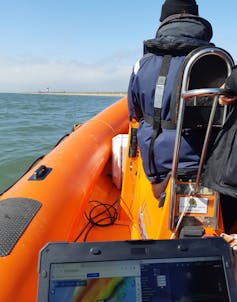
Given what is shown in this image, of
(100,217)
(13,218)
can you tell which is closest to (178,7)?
(13,218)

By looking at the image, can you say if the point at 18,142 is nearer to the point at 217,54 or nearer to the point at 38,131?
the point at 38,131

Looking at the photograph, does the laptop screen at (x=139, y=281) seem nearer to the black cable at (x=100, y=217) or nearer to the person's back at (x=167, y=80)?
the person's back at (x=167, y=80)

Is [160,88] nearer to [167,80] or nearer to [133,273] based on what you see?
[167,80]

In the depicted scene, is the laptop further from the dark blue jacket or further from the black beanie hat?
the black beanie hat

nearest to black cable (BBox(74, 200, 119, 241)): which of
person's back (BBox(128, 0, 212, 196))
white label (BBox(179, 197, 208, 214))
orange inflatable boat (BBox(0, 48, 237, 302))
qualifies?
orange inflatable boat (BBox(0, 48, 237, 302))

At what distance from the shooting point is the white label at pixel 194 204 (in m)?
1.48

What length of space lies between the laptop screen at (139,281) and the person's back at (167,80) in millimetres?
711

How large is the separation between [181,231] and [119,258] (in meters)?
0.71

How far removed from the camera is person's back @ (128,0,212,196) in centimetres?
146

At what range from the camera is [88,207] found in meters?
2.81

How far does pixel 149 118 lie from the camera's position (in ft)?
5.37

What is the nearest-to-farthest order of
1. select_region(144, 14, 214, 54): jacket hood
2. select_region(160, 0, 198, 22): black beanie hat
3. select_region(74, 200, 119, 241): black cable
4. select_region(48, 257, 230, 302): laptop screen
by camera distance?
1. select_region(48, 257, 230, 302): laptop screen
2. select_region(144, 14, 214, 54): jacket hood
3. select_region(160, 0, 198, 22): black beanie hat
4. select_region(74, 200, 119, 241): black cable

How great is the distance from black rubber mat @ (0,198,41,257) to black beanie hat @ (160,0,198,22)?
124cm

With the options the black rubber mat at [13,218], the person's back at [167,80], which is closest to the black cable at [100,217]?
the black rubber mat at [13,218]
